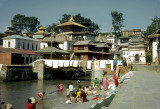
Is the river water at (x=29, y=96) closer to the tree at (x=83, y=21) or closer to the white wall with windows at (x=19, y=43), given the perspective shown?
the white wall with windows at (x=19, y=43)

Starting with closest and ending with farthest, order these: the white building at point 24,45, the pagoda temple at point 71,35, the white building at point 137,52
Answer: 1. the white building at point 24,45
2. the white building at point 137,52
3. the pagoda temple at point 71,35

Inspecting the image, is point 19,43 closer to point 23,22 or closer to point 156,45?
point 156,45

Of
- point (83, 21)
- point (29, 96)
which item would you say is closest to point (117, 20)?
point (83, 21)

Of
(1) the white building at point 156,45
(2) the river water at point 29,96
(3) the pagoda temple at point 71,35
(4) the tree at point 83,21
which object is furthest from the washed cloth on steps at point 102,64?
(4) the tree at point 83,21

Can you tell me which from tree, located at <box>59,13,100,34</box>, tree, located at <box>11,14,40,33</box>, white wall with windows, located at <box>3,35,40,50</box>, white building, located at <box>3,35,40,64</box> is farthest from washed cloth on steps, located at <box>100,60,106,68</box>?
tree, located at <box>11,14,40,33</box>

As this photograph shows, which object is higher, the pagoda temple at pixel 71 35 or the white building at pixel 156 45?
the pagoda temple at pixel 71 35

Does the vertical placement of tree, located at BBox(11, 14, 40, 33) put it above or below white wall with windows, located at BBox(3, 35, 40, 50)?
above

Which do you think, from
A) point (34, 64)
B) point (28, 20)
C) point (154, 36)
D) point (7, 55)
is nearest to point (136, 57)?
point (154, 36)

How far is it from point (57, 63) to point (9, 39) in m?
29.2

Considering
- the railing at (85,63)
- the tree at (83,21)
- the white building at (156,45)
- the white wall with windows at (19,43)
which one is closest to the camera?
the railing at (85,63)

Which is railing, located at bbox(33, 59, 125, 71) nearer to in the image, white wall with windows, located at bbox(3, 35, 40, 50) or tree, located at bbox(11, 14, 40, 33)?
white wall with windows, located at bbox(3, 35, 40, 50)

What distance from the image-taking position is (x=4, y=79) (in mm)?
43281

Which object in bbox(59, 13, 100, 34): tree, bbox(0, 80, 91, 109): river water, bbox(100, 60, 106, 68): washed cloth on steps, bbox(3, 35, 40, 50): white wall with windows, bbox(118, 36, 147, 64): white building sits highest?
bbox(59, 13, 100, 34): tree

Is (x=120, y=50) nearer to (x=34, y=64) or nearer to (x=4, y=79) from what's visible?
(x=34, y=64)
